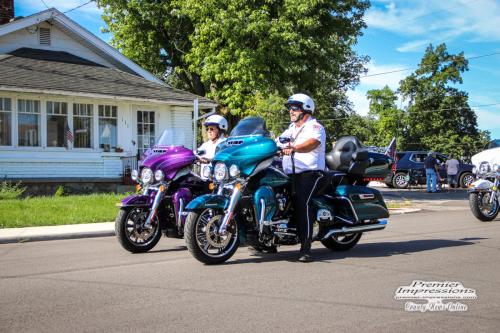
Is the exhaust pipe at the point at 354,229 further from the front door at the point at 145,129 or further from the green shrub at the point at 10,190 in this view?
the front door at the point at 145,129

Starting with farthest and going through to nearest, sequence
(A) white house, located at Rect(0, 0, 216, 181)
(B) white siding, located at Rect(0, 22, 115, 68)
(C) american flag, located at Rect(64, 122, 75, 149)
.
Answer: (B) white siding, located at Rect(0, 22, 115, 68)
(C) american flag, located at Rect(64, 122, 75, 149)
(A) white house, located at Rect(0, 0, 216, 181)

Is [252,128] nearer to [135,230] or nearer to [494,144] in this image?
[135,230]

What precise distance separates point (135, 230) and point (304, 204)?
8.26 ft

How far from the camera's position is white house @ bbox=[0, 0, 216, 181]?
61.4 feet

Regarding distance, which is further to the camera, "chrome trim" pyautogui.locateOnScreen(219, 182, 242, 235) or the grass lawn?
the grass lawn

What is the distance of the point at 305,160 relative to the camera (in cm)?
721

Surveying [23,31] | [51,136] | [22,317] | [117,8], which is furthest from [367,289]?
[117,8]

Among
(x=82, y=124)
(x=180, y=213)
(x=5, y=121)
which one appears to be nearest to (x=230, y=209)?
(x=180, y=213)

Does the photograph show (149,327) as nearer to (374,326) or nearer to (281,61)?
(374,326)

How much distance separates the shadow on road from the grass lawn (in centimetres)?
608

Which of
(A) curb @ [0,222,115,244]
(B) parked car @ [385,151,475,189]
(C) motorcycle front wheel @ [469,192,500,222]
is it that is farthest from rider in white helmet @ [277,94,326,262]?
(B) parked car @ [385,151,475,189]

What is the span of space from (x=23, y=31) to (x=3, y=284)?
1815 centimetres

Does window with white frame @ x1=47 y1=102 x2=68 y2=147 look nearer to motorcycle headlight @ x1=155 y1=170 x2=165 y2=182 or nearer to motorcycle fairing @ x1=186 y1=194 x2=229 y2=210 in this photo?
motorcycle headlight @ x1=155 y1=170 x2=165 y2=182

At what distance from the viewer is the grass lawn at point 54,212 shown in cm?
1190
